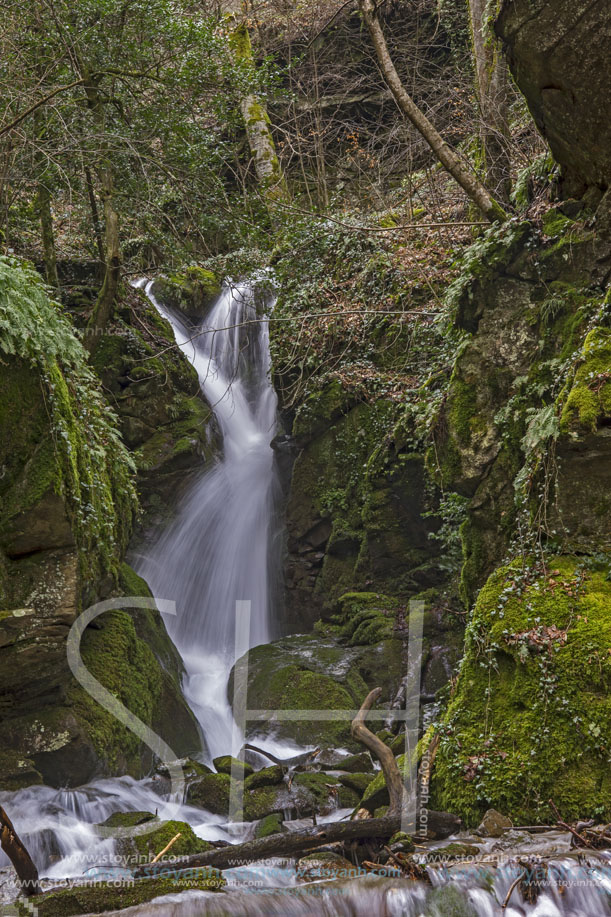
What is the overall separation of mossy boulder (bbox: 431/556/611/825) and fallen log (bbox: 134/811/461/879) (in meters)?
0.47

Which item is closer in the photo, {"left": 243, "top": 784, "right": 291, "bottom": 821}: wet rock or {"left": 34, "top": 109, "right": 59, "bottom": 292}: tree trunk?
{"left": 243, "top": 784, "right": 291, "bottom": 821}: wet rock

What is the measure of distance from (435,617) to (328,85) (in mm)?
14352

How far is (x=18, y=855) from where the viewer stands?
328 cm

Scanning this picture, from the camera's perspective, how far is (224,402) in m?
13.6

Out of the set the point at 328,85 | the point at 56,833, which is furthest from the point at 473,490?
the point at 328,85

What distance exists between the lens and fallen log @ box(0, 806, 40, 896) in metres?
3.12

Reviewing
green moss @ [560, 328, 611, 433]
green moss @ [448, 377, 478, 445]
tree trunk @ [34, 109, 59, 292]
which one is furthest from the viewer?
tree trunk @ [34, 109, 59, 292]

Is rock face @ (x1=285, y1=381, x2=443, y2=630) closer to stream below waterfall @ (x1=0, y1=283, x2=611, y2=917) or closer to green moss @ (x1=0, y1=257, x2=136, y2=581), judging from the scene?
stream below waterfall @ (x1=0, y1=283, x2=611, y2=917)

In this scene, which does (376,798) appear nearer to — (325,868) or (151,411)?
(325,868)

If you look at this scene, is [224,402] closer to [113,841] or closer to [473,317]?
[473,317]

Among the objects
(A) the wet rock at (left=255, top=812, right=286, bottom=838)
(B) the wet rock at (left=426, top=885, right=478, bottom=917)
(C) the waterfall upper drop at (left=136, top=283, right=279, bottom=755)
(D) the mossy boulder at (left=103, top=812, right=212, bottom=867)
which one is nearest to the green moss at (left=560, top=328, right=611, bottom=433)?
(B) the wet rock at (left=426, top=885, right=478, bottom=917)

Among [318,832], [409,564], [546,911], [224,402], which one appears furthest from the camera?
[224,402]

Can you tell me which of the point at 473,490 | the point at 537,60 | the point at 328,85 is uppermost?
the point at 328,85

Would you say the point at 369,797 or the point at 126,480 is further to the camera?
the point at 126,480
